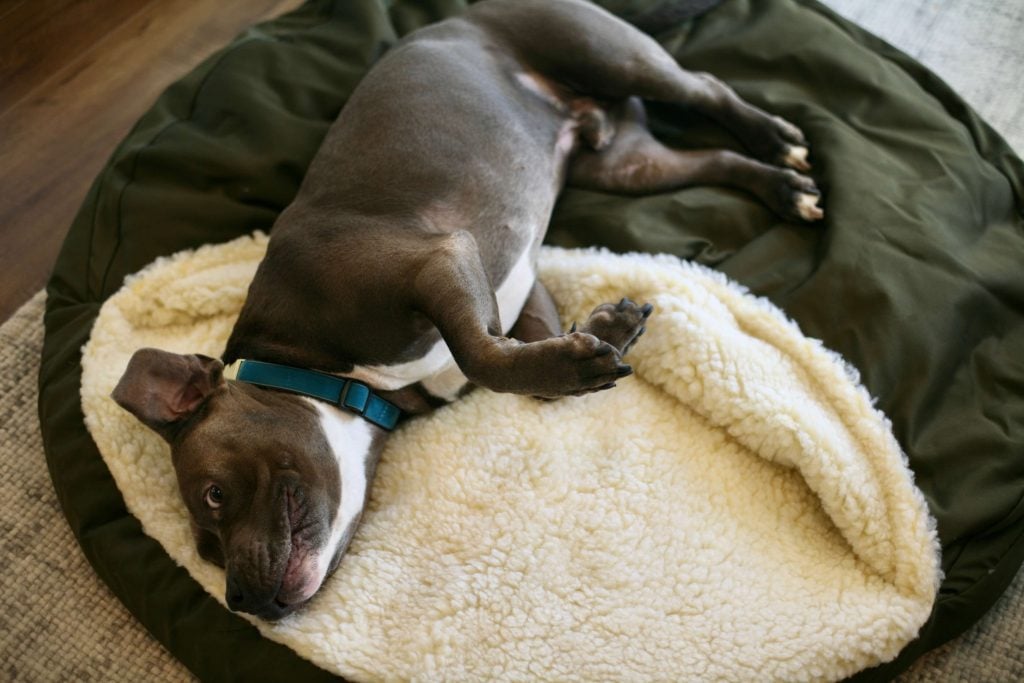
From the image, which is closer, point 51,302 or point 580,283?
point 580,283

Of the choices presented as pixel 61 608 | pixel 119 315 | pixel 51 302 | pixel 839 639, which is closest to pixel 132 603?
pixel 61 608

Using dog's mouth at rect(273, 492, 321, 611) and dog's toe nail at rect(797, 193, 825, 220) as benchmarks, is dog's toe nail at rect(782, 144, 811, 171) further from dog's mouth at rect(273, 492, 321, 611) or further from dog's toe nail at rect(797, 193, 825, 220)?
dog's mouth at rect(273, 492, 321, 611)

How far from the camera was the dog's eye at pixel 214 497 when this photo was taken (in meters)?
2.09

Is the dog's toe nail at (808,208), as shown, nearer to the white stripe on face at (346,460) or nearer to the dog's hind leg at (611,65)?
the dog's hind leg at (611,65)

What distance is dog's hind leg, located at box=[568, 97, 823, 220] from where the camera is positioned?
2682mm

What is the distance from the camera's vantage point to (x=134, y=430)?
7.86ft

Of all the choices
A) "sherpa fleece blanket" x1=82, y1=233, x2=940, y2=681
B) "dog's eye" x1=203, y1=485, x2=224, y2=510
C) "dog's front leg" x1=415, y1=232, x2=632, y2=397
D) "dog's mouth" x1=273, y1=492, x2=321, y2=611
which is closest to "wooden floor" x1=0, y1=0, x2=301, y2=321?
"sherpa fleece blanket" x1=82, y1=233, x2=940, y2=681

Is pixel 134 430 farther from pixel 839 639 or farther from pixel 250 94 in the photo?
pixel 839 639

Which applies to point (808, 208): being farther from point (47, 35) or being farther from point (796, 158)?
point (47, 35)

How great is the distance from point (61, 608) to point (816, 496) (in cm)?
189

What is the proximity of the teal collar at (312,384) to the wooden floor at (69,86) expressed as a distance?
1.27 meters

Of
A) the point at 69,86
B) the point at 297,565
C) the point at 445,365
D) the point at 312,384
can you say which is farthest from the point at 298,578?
the point at 69,86

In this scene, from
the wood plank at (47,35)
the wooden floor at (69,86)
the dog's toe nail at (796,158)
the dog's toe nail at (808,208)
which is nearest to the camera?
the dog's toe nail at (808,208)

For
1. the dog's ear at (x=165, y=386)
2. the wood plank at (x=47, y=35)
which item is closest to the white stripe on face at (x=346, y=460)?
the dog's ear at (x=165, y=386)
